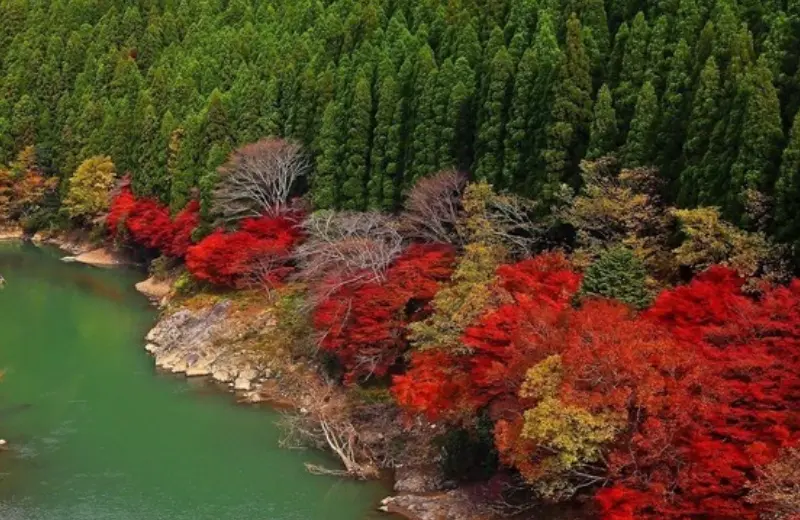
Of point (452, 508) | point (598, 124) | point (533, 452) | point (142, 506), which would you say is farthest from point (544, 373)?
point (598, 124)

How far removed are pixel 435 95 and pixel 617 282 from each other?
57.5 ft

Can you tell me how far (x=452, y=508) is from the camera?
24.9 m

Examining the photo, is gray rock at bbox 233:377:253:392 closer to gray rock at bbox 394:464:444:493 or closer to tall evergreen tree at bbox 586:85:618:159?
gray rock at bbox 394:464:444:493

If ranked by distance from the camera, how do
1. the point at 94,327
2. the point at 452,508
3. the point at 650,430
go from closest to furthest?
1. the point at 650,430
2. the point at 452,508
3. the point at 94,327

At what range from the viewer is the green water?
85.3 feet

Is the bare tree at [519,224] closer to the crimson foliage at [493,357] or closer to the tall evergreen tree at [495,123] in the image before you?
the tall evergreen tree at [495,123]

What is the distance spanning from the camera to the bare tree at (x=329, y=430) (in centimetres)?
2772

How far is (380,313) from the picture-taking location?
3203cm

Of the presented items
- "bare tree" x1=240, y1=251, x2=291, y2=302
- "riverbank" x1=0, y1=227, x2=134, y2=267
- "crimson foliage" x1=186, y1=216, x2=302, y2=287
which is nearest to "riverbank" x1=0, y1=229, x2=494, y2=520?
"bare tree" x1=240, y1=251, x2=291, y2=302

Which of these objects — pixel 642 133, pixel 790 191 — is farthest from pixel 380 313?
pixel 790 191

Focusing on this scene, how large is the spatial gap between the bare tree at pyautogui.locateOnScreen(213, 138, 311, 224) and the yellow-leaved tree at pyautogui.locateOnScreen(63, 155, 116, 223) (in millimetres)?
17439

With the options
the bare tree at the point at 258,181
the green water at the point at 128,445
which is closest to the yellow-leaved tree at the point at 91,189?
the bare tree at the point at 258,181

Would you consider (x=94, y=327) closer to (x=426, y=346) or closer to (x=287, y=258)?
(x=287, y=258)

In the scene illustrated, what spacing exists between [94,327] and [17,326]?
3533 mm
